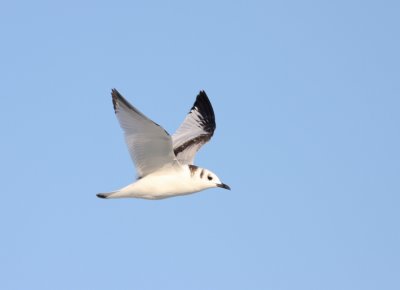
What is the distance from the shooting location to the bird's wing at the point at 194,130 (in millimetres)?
→ 16938

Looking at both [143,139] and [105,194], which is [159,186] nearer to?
[105,194]

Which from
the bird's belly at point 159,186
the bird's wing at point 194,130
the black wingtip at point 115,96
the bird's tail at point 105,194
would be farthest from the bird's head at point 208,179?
the black wingtip at point 115,96

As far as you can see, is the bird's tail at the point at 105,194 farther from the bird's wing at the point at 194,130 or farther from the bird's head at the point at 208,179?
the bird's wing at the point at 194,130

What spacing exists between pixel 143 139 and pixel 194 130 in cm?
432

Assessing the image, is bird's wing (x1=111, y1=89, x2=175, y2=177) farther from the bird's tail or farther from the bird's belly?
the bird's tail

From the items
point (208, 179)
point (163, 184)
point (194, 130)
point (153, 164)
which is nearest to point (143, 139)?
point (153, 164)

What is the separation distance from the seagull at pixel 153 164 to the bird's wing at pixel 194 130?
17 centimetres

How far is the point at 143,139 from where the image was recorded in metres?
14.0

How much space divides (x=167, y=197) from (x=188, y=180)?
1.95ft

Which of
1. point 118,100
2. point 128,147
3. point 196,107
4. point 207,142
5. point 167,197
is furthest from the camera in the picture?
point 196,107

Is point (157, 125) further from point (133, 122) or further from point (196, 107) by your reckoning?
point (196, 107)

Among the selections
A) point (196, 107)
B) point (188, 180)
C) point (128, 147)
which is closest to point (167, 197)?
point (188, 180)

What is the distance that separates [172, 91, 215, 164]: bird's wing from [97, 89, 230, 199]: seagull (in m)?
0.17

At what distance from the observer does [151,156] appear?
1455 centimetres
